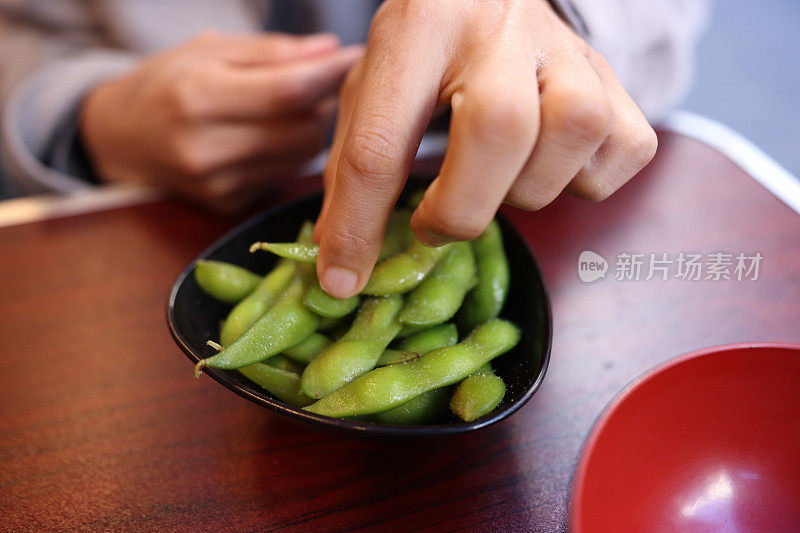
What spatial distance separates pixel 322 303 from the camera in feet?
1.70

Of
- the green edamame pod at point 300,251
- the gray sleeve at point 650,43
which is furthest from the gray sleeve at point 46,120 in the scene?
the gray sleeve at point 650,43

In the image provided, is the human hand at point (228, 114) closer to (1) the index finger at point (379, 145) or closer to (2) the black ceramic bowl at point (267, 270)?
(2) the black ceramic bowl at point (267, 270)

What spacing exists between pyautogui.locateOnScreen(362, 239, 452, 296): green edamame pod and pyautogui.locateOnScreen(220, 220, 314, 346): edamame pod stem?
9 cm

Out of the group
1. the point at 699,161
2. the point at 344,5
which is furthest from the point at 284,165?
the point at 699,161

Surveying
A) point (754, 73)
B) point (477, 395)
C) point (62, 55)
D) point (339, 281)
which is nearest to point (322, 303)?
point (339, 281)

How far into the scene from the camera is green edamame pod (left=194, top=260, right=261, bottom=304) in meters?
0.58

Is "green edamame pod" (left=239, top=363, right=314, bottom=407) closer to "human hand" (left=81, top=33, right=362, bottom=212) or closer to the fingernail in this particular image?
the fingernail

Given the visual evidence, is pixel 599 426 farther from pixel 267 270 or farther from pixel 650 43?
pixel 650 43

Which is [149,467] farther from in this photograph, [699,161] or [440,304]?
[699,161]

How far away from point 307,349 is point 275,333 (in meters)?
0.05

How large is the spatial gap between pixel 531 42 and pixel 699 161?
57 centimetres

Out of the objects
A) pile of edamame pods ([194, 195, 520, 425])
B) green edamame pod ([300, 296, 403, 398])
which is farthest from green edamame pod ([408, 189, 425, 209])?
green edamame pod ([300, 296, 403, 398])

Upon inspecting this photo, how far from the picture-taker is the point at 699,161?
0.85 meters

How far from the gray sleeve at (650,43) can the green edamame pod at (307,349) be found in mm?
537
